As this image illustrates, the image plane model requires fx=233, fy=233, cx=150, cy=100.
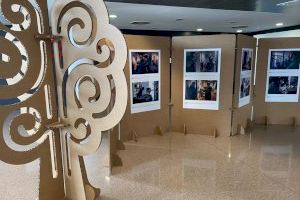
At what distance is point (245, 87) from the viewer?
3441mm

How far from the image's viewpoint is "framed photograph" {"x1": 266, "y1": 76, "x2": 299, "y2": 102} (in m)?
3.71

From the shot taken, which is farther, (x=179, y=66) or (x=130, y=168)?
(x=179, y=66)

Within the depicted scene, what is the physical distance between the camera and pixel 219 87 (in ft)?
10.4

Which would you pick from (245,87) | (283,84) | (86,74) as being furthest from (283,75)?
(86,74)

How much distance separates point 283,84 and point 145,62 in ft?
7.60

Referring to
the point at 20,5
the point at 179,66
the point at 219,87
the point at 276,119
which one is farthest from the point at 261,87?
the point at 20,5

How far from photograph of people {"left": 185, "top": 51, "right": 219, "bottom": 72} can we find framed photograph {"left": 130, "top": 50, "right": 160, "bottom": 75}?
45cm

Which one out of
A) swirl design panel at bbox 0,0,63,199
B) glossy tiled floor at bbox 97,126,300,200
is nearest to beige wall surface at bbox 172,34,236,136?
glossy tiled floor at bbox 97,126,300,200

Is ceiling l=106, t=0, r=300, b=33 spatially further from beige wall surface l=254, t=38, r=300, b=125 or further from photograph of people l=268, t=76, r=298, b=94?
photograph of people l=268, t=76, r=298, b=94

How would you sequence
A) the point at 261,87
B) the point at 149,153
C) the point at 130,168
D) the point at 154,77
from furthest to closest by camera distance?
1. the point at 261,87
2. the point at 154,77
3. the point at 149,153
4. the point at 130,168

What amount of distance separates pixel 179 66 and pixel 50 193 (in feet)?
7.57

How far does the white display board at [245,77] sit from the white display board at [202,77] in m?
0.40

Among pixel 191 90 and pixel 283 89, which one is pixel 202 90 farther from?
pixel 283 89

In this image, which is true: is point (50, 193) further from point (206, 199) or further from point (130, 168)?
point (206, 199)
